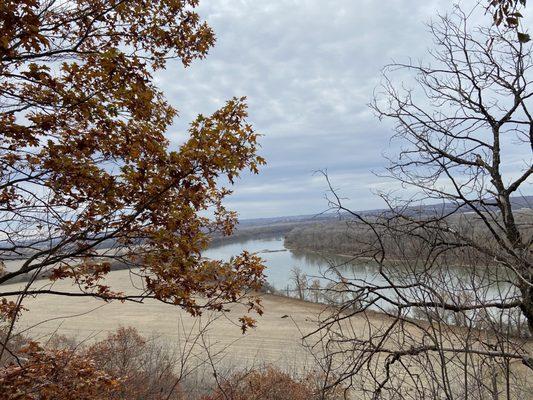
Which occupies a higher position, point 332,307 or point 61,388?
point 332,307

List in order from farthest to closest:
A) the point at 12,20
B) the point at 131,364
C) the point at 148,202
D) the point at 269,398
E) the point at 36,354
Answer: the point at 131,364 < the point at 269,398 < the point at 36,354 < the point at 148,202 < the point at 12,20

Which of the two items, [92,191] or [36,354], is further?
[36,354]

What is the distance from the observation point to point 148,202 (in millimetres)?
3172

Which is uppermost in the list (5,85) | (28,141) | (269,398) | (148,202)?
(5,85)

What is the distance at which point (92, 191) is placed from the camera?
350 cm

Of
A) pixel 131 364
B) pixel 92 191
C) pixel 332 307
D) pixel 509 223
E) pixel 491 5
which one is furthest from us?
pixel 131 364

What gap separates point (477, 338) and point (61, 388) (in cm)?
338

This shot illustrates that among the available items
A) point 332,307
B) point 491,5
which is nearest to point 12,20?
point 491,5

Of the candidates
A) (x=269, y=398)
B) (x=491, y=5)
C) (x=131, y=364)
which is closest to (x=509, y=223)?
(x=491, y=5)

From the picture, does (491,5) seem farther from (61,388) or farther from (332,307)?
(61,388)

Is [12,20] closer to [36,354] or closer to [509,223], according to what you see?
[36,354]

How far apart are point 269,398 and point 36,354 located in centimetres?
604

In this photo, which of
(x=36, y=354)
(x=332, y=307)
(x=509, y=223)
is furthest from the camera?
(x=509, y=223)

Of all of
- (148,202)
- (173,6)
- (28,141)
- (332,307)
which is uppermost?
(173,6)
